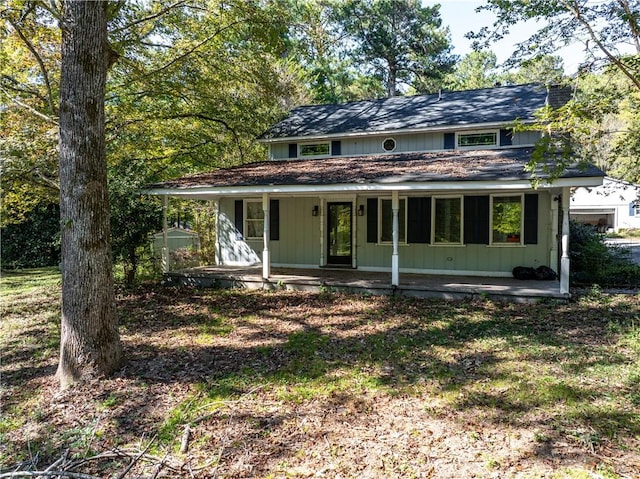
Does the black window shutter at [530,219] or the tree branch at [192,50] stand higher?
the tree branch at [192,50]

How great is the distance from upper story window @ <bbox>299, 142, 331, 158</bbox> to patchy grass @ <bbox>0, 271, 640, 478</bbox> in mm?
7043

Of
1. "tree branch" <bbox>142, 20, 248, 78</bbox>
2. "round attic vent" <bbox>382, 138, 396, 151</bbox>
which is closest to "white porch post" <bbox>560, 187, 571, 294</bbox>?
"round attic vent" <bbox>382, 138, 396, 151</bbox>

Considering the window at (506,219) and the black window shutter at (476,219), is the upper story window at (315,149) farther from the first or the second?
the window at (506,219)

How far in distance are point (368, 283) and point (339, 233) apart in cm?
278

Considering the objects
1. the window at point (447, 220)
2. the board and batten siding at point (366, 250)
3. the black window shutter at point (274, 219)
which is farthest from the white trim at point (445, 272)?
the black window shutter at point (274, 219)

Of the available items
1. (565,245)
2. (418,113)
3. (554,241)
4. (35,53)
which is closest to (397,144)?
(418,113)

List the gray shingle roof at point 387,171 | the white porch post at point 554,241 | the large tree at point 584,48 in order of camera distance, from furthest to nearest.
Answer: the white porch post at point 554,241
the gray shingle roof at point 387,171
the large tree at point 584,48

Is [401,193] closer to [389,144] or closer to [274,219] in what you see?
[389,144]

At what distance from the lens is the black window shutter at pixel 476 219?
34.8ft

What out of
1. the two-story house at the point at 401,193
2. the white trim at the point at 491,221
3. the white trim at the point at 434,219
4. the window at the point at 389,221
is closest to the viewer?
the two-story house at the point at 401,193

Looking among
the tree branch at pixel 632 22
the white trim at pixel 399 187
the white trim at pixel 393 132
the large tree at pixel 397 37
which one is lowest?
the white trim at pixel 399 187

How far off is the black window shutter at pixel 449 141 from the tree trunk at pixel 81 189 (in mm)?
9414

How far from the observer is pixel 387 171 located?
9711 millimetres

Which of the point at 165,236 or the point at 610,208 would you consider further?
the point at 610,208
